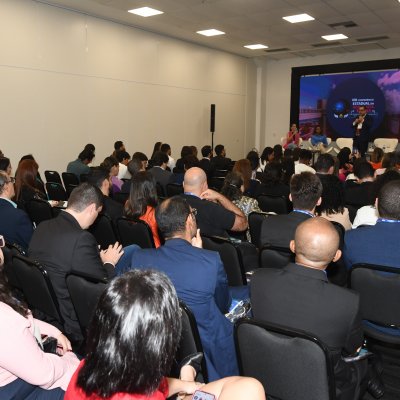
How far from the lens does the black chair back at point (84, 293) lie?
2.24m

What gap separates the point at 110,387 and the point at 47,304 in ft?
5.63

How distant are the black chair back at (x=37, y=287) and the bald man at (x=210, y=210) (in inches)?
62.4

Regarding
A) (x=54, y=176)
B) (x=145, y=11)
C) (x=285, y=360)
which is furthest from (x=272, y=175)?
(x=145, y=11)

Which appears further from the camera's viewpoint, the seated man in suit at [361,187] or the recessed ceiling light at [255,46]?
the recessed ceiling light at [255,46]

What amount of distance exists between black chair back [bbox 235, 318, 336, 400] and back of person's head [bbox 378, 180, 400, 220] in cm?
152

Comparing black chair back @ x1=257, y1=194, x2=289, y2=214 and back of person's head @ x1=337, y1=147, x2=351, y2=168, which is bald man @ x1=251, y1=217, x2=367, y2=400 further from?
back of person's head @ x1=337, y1=147, x2=351, y2=168

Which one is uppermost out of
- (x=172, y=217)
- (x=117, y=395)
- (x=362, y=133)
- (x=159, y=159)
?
(x=362, y=133)

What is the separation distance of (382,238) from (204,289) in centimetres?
134

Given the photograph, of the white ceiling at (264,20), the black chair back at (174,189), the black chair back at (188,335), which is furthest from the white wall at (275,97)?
the black chair back at (188,335)

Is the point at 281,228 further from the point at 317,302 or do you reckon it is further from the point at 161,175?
the point at 161,175

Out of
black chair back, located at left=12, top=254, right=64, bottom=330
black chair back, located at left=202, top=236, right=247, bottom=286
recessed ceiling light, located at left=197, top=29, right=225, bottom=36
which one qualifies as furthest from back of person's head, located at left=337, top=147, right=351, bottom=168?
black chair back, located at left=12, top=254, right=64, bottom=330

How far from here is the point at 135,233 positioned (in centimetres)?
382

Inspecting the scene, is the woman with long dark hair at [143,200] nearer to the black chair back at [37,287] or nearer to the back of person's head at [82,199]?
the back of person's head at [82,199]

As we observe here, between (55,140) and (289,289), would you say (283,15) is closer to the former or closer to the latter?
(55,140)
